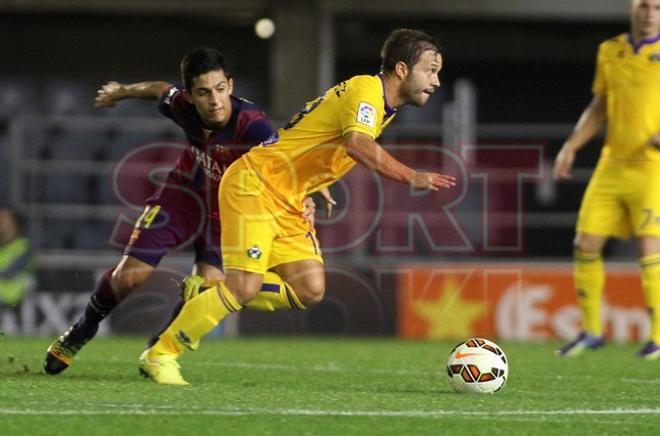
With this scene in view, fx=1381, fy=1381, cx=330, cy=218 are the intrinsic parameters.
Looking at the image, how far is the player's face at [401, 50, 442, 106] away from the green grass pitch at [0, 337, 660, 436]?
1351mm

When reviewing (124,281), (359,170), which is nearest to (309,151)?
(124,281)

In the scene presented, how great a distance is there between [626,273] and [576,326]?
27.2 inches

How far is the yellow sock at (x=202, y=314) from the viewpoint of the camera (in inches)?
237

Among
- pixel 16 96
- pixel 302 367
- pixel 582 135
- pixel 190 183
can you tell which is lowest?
pixel 302 367

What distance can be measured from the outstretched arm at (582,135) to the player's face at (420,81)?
7.32ft

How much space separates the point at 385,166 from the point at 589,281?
316cm

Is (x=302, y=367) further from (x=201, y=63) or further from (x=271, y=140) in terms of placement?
(x=201, y=63)

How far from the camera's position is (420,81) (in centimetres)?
635

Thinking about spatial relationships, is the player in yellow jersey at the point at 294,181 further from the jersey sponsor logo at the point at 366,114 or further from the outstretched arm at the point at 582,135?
the outstretched arm at the point at 582,135

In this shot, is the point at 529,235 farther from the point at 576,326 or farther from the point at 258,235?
the point at 258,235

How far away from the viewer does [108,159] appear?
48.0 feet

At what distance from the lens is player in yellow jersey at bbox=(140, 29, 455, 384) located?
6.07 m

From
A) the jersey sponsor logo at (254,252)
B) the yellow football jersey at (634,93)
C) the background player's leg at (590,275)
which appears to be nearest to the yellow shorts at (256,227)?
the jersey sponsor logo at (254,252)

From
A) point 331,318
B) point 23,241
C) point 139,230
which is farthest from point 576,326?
point 139,230
